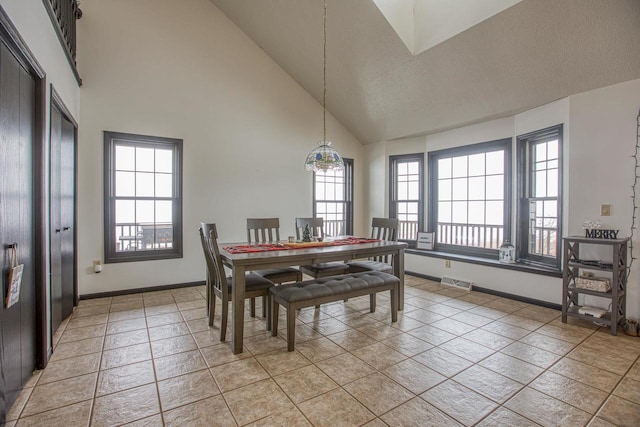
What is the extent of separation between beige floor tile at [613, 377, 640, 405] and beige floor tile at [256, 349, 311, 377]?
6.79 feet

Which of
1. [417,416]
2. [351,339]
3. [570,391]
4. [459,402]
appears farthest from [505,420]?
[351,339]

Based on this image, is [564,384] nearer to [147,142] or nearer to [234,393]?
[234,393]

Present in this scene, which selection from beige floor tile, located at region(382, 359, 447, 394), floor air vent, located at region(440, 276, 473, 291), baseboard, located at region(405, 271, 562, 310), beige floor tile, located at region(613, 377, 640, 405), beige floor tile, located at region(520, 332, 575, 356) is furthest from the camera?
floor air vent, located at region(440, 276, 473, 291)

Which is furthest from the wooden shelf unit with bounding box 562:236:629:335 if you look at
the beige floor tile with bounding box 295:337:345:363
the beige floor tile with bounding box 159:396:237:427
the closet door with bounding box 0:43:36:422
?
the closet door with bounding box 0:43:36:422

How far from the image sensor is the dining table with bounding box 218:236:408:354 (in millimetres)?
2537

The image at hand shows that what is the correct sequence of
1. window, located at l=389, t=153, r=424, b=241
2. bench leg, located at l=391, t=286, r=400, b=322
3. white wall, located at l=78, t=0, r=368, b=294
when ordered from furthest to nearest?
1. window, located at l=389, t=153, r=424, b=241
2. white wall, located at l=78, t=0, r=368, b=294
3. bench leg, located at l=391, t=286, r=400, b=322

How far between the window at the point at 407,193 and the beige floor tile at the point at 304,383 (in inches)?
153

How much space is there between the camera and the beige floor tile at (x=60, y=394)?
6.02ft

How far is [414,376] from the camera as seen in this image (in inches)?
86.3

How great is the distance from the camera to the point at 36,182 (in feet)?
7.17

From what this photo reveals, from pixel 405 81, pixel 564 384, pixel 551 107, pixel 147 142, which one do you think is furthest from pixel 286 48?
pixel 564 384

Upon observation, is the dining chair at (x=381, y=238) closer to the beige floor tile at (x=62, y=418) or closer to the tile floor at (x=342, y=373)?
the tile floor at (x=342, y=373)

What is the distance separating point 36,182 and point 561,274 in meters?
5.04

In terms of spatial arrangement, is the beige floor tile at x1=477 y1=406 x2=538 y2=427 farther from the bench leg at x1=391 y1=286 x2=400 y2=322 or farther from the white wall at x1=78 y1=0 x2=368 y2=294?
the white wall at x1=78 y1=0 x2=368 y2=294
